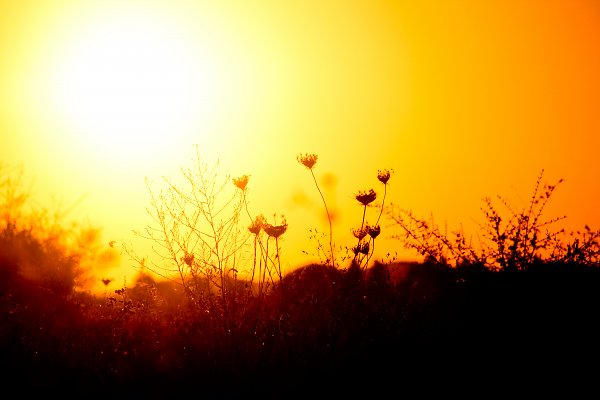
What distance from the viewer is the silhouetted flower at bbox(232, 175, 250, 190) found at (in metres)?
8.28

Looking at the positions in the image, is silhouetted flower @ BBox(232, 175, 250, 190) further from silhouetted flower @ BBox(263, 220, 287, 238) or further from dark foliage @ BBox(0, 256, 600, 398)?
dark foliage @ BBox(0, 256, 600, 398)

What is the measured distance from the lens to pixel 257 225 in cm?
832

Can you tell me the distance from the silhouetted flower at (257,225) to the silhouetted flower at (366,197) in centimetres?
139

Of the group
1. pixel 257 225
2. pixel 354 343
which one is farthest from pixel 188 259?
pixel 354 343

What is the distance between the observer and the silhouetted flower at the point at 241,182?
828cm

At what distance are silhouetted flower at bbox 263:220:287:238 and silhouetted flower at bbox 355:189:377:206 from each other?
1.12 meters

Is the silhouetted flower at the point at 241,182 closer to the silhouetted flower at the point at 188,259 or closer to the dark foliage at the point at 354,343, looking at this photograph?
the silhouetted flower at the point at 188,259

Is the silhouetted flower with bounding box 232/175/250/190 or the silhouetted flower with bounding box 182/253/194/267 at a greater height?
the silhouetted flower with bounding box 232/175/250/190

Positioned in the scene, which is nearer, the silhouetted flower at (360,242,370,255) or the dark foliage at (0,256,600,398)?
the dark foliage at (0,256,600,398)

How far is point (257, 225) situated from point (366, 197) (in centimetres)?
158

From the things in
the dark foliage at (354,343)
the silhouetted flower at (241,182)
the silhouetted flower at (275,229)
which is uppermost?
the silhouetted flower at (241,182)

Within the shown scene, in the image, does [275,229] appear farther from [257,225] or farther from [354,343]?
[354,343]

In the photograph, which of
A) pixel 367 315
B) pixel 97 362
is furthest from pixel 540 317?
pixel 97 362

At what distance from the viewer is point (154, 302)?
10.0 metres
